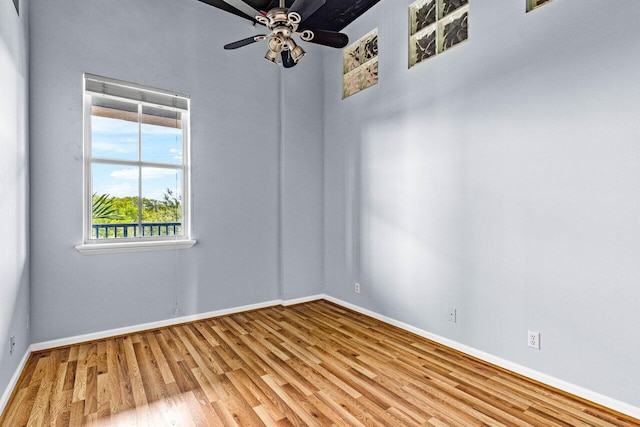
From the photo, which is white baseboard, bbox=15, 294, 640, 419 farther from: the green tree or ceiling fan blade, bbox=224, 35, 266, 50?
ceiling fan blade, bbox=224, 35, 266, 50

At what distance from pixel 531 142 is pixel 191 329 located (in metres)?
3.49

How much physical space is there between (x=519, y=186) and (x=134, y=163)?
351 centimetres

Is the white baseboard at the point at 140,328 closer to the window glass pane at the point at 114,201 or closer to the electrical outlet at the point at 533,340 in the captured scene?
the window glass pane at the point at 114,201

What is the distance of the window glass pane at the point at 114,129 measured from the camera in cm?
317

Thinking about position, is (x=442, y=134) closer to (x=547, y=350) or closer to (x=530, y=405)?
(x=547, y=350)

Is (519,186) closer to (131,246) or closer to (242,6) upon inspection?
(242,6)

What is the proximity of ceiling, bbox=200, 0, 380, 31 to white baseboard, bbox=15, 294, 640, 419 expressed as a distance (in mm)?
3464

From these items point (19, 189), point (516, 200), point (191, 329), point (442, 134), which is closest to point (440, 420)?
point (516, 200)

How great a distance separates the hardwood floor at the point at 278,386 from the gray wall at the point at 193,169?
1.68ft

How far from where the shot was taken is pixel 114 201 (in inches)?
128

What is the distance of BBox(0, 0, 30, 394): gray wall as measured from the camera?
2.04 m

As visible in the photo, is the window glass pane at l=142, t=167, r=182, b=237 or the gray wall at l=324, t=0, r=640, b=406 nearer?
the gray wall at l=324, t=0, r=640, b=406

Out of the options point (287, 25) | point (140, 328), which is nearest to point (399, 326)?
point (140, 328)

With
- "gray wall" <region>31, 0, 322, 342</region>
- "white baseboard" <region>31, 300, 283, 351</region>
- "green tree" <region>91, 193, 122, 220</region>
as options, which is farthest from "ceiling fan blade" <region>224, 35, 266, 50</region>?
"white baseboard" <region>31, 300, 283, 351</region>
